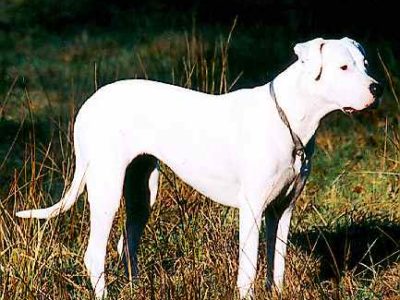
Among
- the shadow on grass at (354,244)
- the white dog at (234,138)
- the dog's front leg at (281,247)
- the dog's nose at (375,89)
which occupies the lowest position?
the shadow on grass at (354,244)

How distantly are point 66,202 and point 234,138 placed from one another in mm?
1100

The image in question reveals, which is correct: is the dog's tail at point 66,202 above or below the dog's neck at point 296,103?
below

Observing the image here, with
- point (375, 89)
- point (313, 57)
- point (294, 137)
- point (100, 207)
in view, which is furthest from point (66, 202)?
point (375, 89)

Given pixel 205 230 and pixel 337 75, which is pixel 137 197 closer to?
pixel 205 230

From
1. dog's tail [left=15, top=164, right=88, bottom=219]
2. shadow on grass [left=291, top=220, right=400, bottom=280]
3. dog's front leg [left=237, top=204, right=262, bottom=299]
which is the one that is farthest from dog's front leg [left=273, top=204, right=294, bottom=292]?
dog's tail [left=15, top=164, right=88, bottom=219]

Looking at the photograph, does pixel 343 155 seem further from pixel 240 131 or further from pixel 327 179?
pixel 240 131

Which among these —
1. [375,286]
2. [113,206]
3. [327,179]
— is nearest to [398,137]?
[327,179]

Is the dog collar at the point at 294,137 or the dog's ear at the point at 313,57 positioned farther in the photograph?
the dog collar at the point at 294,137

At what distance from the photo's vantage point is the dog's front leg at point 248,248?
5957 millimetres

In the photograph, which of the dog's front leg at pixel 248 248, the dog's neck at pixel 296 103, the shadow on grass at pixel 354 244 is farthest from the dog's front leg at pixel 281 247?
the shadow on grass at pixel 354 244

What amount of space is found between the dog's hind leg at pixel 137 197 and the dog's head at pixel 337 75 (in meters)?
1.17

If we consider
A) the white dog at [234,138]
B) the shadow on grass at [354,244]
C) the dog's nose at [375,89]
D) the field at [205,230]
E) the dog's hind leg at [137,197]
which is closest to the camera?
the dog's nose at [375,89]

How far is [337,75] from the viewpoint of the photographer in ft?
19.1

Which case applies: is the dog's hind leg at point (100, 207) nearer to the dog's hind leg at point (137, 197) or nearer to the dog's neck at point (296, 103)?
the dog's hind leg at point (137, 197)
